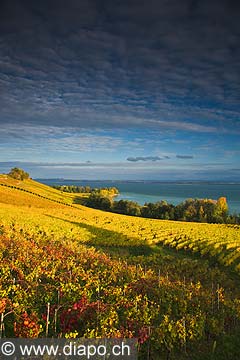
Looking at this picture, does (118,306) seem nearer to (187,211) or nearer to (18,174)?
(187,211)

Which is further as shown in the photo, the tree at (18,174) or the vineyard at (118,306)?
the tree at (18,174)

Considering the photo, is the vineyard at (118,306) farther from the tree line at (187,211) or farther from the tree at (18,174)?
the tree at (18,174)

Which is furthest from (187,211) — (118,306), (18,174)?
(118,306)

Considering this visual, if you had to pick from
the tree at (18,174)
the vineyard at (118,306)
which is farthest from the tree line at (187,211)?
the vineyard at (118,306)

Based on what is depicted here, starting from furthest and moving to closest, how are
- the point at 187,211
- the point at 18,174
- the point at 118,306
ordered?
the point at 18,174, the point at 187,211, the point at 118,306

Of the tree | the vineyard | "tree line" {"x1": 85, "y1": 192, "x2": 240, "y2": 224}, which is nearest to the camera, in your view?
the vineyard

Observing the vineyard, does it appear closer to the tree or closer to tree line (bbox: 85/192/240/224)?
tree line (bbox: 85/192/240/224)

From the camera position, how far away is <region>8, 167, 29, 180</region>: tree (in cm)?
11806

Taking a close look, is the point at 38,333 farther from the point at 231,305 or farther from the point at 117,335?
the point at 231,305

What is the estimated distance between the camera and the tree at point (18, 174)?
118m

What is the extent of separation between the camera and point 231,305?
13.9 metres

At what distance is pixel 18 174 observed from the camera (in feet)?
391

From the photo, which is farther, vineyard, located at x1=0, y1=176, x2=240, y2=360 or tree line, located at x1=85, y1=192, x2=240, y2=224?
tree line, located at x1=85, y1=192, x2=240, y2=224

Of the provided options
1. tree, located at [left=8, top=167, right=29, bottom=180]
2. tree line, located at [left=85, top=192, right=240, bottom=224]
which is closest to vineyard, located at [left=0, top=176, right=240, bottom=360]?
tree line, located at [left=85, top=192, right=240, bottom=224]
